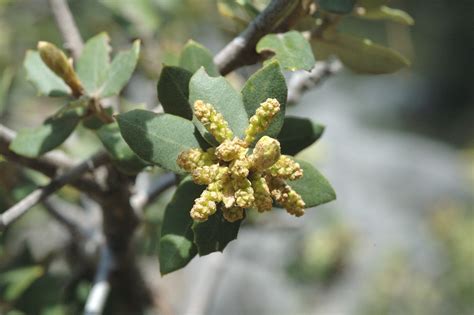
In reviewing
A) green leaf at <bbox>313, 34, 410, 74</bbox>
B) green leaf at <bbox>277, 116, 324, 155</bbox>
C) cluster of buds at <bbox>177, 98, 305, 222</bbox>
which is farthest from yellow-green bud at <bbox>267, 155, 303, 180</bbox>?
green leaf at <bbox>313, 34, 410, 74</bbox>

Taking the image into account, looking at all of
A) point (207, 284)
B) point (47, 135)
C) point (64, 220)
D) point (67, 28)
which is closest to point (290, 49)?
point (47, 135)

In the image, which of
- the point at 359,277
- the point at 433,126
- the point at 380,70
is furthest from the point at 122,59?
the point at 433,126

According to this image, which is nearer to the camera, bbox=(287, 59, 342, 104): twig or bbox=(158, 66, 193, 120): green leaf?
bbox=(158, 66, 193, 120): green leaf

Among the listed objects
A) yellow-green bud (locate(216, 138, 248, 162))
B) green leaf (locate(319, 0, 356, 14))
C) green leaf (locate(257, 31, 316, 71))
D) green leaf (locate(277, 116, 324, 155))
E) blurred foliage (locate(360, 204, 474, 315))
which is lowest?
blurred foliage (locate(360, 204, 474, 315))

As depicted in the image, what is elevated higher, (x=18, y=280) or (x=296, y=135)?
(x=296, y=135)

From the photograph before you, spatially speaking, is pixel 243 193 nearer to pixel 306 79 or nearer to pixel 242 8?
pixel 242 8

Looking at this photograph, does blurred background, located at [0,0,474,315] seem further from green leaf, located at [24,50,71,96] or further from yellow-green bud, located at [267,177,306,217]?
yellow-green bud, located at [267,177,306,217]

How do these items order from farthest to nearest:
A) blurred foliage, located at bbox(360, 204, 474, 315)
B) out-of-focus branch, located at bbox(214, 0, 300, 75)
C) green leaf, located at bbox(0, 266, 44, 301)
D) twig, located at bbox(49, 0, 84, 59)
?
blurred foliage, located at bbox(360, 204, 474, 315) → green leaf, located at bbox(0, 266, 44, 301) → twig, located at bbox(49, 0, 84, 59) → out-of-focus branch, located at bbox(214, 0, 300, 75)

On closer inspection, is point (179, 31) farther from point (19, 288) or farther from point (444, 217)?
point (444, 217)
